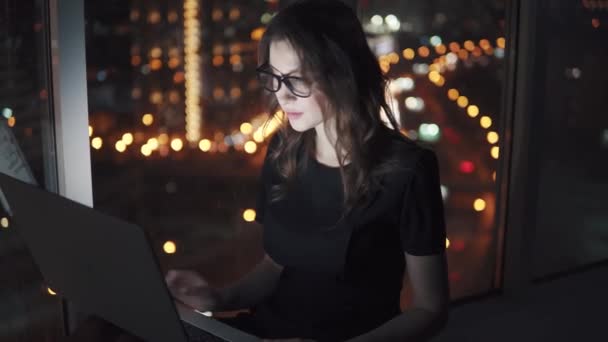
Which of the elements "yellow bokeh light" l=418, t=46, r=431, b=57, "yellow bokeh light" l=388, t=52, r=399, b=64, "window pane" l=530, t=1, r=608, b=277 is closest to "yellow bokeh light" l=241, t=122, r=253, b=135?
"yellow bokeh light" l=388, t=52, r=399, b=64

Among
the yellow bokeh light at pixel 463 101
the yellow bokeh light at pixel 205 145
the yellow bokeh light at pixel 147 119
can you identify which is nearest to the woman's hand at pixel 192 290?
the yellow bokeh light at pixel 205 145

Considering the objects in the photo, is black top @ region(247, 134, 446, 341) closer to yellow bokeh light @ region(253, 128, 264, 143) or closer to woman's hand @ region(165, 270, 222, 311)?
woman's hand @ region(165, 270, 222, 311)

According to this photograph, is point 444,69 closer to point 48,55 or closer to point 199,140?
point 199,140

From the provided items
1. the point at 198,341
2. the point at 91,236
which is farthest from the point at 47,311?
the point at 91,236

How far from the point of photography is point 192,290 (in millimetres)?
1359

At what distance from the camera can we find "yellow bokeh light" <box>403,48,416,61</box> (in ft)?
8.86

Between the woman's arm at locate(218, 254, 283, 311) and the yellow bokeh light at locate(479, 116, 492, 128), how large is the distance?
65.8 inches

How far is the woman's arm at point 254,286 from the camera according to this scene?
1486 mm

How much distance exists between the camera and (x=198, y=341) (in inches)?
44.2

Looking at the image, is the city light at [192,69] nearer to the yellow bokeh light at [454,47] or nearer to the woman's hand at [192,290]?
the yellow bokeh light at [454,47]

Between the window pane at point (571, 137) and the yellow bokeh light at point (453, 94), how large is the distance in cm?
45

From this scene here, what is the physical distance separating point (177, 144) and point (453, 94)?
1419 millimetres

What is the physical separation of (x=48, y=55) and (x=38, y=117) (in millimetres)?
209

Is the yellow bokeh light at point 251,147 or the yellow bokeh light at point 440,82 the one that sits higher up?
the yellow bokeh light at point 440,82
